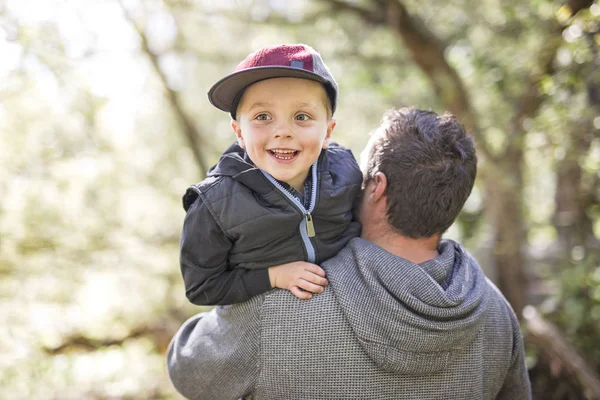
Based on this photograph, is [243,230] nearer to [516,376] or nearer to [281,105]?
[281,105]

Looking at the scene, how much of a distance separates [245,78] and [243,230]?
47 centimetres

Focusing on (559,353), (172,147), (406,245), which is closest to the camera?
(406,245)

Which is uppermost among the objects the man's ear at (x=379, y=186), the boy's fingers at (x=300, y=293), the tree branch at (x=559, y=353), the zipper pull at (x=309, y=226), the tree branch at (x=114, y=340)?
the man's ear at (x=379, y=186)

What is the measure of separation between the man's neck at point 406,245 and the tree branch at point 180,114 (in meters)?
3.76

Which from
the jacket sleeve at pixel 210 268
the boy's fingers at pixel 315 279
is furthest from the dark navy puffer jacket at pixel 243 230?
the boy's fingers at pixel 315 279

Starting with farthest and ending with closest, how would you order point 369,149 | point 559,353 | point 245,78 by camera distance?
point 559,353 → point 369,149 → point 245,78

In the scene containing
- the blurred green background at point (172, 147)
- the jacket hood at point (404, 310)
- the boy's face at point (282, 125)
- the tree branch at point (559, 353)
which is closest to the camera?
the jacket hood at point (404, 310)

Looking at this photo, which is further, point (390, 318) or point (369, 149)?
point (369, 149)

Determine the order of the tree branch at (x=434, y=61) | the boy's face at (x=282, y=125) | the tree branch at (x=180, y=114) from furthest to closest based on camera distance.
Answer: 1. the tree branch at (x=180, y=114)
2. the tree branch at (x=434, y=61)
3. the boy's face at (x=282, y=125)

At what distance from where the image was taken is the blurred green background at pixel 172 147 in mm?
3688

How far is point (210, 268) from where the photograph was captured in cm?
170

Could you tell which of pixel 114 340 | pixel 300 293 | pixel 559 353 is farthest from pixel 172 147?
pixel 300 293

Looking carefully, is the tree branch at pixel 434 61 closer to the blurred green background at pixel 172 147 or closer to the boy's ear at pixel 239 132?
the blurred green background at pixel 172 147

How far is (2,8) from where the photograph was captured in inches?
141
